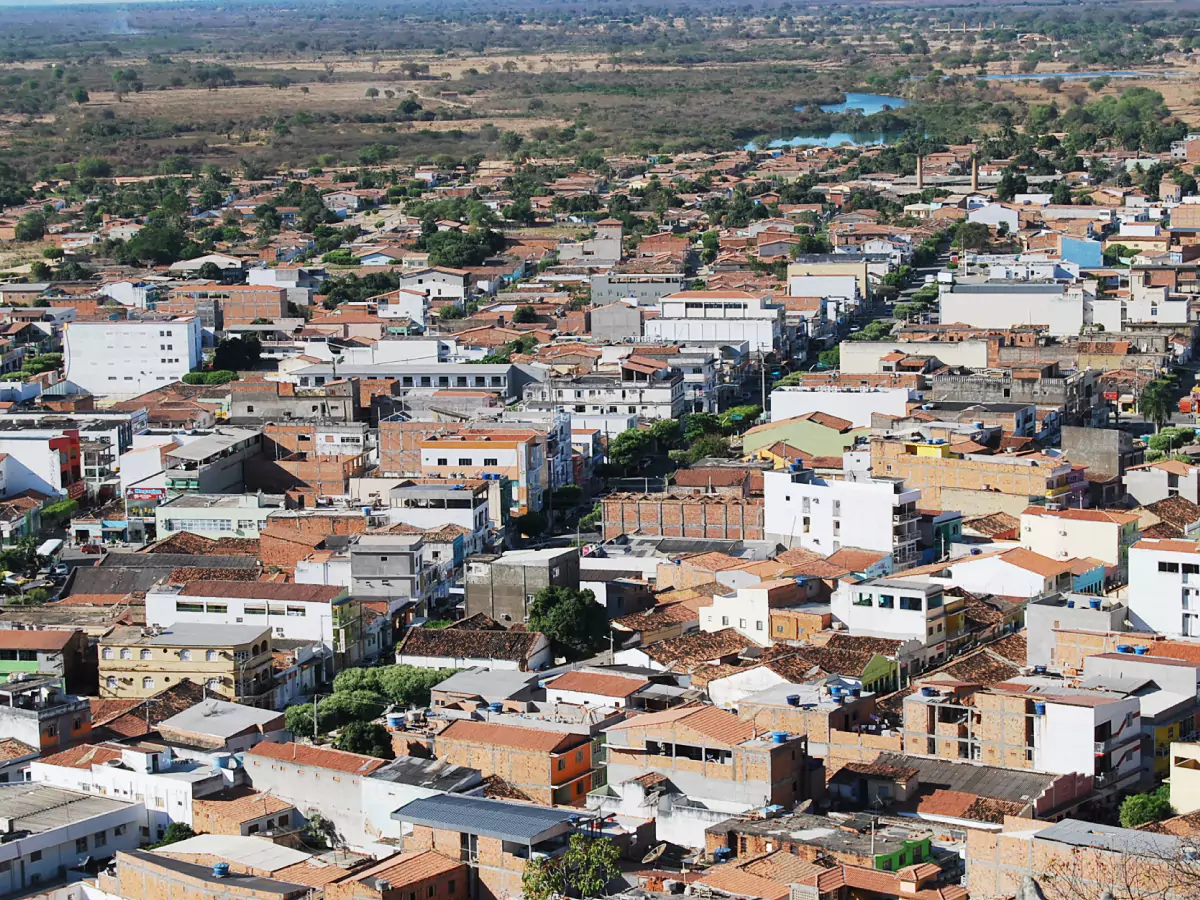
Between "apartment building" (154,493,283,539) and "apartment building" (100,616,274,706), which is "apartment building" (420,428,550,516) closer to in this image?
"apartment building" (154,493,283,539)

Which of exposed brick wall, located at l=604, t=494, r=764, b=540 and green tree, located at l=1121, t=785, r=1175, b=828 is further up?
green tree, located at l=1121, t=785, r=1175, b=828

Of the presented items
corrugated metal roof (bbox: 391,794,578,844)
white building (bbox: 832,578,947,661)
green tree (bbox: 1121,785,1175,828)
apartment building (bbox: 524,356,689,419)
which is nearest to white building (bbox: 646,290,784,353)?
apartment building (bbox: 524,356,689,419)

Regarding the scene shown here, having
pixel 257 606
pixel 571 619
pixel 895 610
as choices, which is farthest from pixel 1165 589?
pixel 257 606

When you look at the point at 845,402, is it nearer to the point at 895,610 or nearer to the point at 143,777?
the point at 895,610

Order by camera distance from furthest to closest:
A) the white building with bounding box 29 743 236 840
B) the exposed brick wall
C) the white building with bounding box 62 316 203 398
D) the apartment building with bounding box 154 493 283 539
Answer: the white building with bounding box 62 316 203 398 → the apartment building with bounding box 154 493 283 539 → the exposed brick wall → the white building with bounding box 29 743 236 840

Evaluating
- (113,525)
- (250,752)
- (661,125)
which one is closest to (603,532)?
(113,525)

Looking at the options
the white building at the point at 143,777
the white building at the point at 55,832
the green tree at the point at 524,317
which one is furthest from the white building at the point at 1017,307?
the white building at the point at 55,832

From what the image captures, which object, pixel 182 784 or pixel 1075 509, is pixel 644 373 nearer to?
pixel 1075 509
